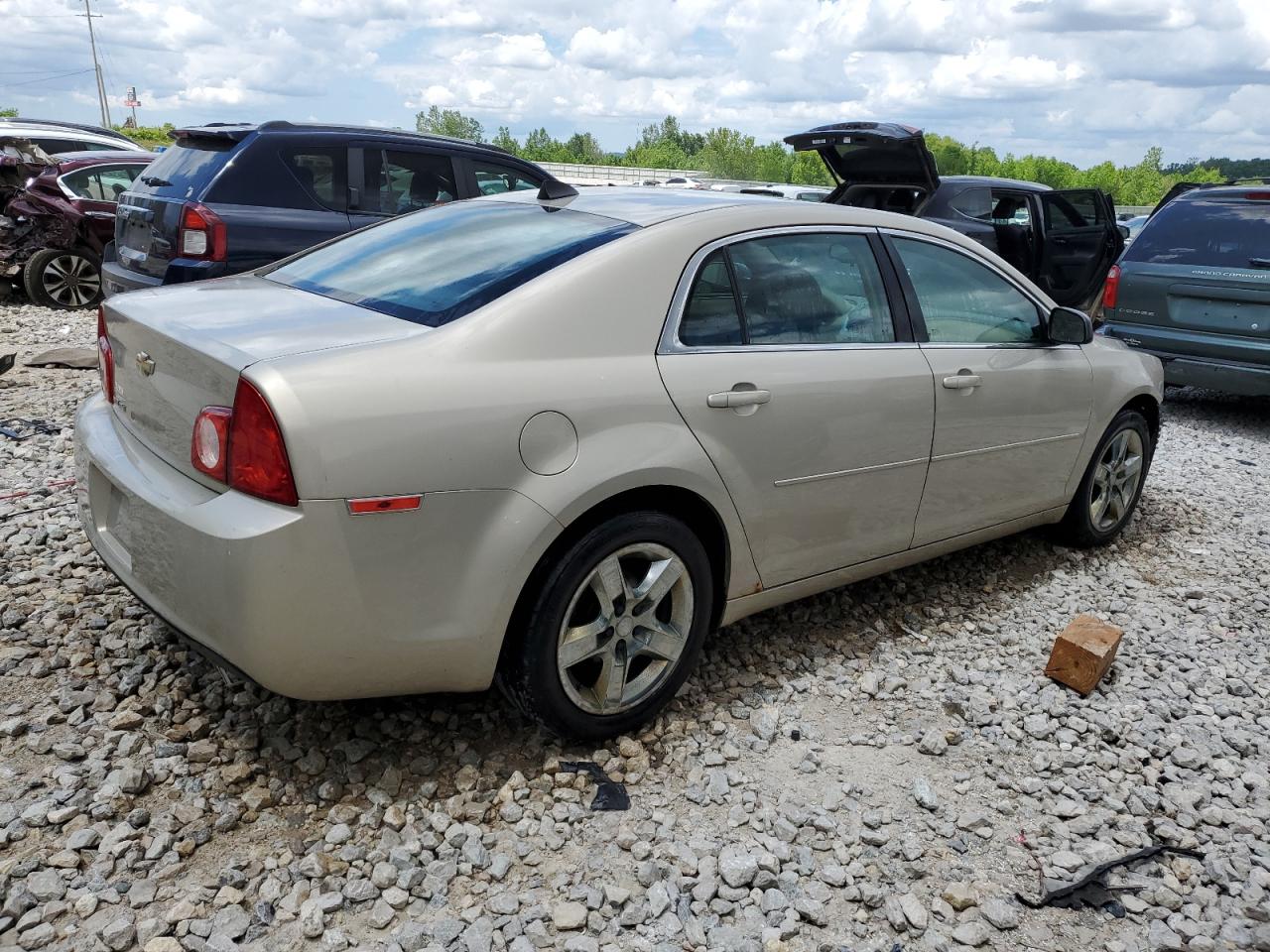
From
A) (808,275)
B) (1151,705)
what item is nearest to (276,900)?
(808,275)

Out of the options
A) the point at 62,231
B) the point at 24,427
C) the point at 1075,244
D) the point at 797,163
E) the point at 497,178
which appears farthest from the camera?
the point at 797,163

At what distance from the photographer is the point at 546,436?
2760 mm

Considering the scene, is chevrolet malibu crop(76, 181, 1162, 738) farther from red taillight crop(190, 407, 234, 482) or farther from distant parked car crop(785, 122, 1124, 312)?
distant parked car crop(785, 122, 1124, 312)

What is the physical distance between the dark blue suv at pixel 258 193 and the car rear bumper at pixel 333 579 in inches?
176

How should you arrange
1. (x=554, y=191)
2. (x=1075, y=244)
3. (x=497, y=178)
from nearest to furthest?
(x=554, y=191) → (x=497, y=178) → (x=1075, y=244)

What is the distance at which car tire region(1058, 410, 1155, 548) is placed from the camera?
16.1ft

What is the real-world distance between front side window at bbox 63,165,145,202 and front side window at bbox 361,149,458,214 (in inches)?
185

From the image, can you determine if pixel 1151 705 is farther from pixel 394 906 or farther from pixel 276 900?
pixel 276 900

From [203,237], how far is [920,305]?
4.98 metres

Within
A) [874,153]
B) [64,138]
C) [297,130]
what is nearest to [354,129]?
[297,130]

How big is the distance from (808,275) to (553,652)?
5.21ft

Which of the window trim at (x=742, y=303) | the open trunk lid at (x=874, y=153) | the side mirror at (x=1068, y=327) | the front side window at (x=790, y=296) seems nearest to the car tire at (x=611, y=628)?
the window trim at (x=742, y=303)

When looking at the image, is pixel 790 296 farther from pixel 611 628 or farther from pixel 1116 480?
pixel 1116 480

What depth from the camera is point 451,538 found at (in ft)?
8.64
